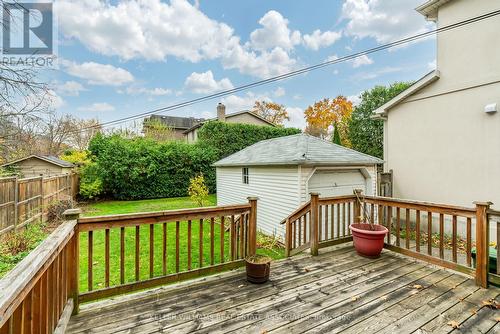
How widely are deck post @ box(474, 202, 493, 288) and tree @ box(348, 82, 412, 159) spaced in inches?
538

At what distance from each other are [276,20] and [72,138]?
2024cm

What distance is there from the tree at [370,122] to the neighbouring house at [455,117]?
7.92 metres

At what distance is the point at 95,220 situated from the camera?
8.40ft

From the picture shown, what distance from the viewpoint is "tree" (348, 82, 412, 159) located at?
15.5m

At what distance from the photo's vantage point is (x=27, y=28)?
510cm

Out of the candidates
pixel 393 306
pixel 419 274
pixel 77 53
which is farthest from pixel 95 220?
pixel 77 53

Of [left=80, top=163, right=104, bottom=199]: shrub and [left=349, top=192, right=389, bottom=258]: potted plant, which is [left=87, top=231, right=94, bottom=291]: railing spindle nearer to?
[left=349, top=192, right=389, bottom=258]: potted plant

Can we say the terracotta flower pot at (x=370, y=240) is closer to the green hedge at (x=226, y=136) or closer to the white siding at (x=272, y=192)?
the white siding at (x=272, y=192)

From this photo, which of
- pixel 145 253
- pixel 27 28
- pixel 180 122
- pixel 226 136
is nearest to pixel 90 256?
pixel 145 253

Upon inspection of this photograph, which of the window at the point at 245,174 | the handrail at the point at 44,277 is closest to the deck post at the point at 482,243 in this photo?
the handrail at the point at 44,277

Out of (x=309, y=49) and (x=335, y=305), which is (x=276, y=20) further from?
(x=335, y=305)

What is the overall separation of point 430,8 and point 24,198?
43.4 ft

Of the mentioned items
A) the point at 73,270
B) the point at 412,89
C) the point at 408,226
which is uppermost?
the point at 412,89

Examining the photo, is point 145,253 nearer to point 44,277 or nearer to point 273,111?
point 44,277
